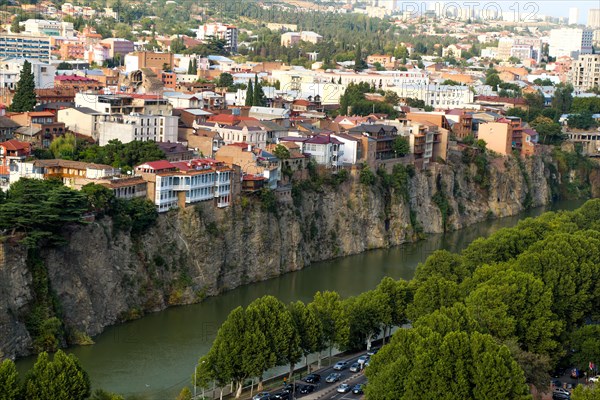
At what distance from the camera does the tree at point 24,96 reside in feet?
113

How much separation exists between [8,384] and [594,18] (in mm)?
148647

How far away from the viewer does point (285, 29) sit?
98.6 metres

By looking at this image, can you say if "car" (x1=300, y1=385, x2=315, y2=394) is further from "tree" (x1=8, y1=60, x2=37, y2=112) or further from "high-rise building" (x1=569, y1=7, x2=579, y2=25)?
"high-rise building" (x1=569, y1=7, x2=579, y2=25)

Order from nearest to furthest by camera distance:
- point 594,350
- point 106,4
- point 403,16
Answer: point 594,350 < point 106,4 < point 403,16

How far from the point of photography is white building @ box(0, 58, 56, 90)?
4056 cm

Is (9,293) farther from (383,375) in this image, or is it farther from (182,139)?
(182,139)

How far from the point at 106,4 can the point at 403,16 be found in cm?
5999

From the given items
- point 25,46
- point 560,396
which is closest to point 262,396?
point 560,396

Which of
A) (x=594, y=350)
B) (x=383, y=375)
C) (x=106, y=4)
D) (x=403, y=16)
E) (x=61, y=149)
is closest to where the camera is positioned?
(x=383, y=375)

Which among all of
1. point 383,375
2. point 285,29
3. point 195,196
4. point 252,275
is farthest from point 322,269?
point 285,29

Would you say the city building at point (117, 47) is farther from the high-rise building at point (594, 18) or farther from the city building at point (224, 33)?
the high-rise building at point (594, 18)

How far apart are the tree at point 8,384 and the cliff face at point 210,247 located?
456 centimetres

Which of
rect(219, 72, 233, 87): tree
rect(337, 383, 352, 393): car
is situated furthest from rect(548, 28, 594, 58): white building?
rect(337, 383, 352, 393): car

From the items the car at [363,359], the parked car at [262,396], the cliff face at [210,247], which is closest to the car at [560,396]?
the car at [363,359]
